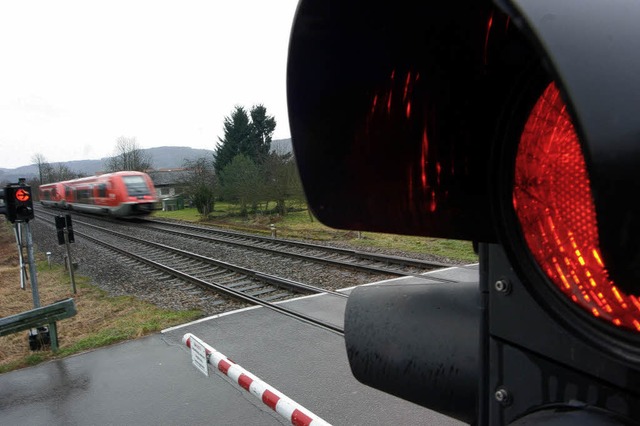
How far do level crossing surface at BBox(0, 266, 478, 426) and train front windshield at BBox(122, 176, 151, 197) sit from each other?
881 inches

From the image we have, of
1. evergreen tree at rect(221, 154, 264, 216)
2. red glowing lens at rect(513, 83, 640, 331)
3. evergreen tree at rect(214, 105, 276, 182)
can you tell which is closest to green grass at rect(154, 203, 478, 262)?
evergreen tree at rect(221, 154, 264, 216)

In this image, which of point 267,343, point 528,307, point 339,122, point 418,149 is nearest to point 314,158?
point 339,122

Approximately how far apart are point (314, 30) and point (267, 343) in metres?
5.74

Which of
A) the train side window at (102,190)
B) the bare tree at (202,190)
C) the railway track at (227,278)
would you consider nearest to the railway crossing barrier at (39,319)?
the railway track at (227,278)

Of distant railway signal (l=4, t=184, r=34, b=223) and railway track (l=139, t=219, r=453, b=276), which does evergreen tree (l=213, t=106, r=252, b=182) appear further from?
Answer: distant railway signal (l=4, t=184, r=34, b=223)

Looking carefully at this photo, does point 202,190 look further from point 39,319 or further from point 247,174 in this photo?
point 39,319

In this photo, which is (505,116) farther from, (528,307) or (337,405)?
(337,405)

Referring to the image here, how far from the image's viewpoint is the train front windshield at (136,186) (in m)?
27.2

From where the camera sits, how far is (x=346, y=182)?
122 cm

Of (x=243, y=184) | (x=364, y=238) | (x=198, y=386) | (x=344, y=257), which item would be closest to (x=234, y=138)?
(x=243, y=184)

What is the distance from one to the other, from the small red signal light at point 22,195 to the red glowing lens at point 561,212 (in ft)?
31.6

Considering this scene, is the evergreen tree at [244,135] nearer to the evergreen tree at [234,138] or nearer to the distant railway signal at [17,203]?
the evergreen tree at [234,138]

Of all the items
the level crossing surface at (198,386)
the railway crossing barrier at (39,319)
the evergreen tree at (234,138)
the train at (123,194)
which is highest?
the evergreen tree at (234,138)

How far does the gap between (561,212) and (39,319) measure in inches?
295
